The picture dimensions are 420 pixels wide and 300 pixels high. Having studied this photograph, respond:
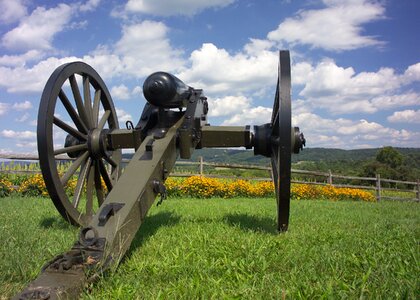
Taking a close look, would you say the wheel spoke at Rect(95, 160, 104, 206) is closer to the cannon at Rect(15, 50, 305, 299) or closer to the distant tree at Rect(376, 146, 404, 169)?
the cannon at Rect(15, 50, 305, 299)

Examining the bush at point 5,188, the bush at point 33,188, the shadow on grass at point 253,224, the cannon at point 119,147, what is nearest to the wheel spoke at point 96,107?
the cannon at point 119,147

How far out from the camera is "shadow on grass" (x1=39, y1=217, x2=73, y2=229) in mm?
4917

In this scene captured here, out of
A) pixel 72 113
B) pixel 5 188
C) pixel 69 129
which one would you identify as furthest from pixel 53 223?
pixel 5 188

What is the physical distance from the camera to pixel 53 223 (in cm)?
507

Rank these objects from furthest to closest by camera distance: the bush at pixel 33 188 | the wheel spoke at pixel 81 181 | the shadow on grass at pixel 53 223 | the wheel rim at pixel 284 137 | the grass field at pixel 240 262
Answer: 1. the bush at pixel 33 188
2. the shadow on grass at pixel 53 223
3. the wheel spoke at pixel 81 181
4. the wheel rim at pixel 284 137
5. the grass field at pixel 240 262

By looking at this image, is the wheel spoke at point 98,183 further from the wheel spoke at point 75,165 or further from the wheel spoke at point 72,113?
the wheel spoke at point 72,113

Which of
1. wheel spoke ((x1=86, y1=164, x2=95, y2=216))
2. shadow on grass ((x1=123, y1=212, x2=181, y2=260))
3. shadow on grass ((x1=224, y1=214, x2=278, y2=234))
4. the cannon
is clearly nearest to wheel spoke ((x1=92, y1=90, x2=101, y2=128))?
the cannon

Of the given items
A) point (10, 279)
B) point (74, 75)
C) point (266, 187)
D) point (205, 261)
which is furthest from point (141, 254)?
point (266, 187)

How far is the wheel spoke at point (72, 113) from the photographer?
429 cm

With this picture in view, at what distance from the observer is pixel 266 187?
14.8 metres

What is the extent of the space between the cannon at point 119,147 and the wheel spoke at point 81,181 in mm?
12

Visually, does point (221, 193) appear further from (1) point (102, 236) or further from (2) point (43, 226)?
(1) point (102, 236)

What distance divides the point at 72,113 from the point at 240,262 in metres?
2.65

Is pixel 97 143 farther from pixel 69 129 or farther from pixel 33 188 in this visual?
pixel 33 188
